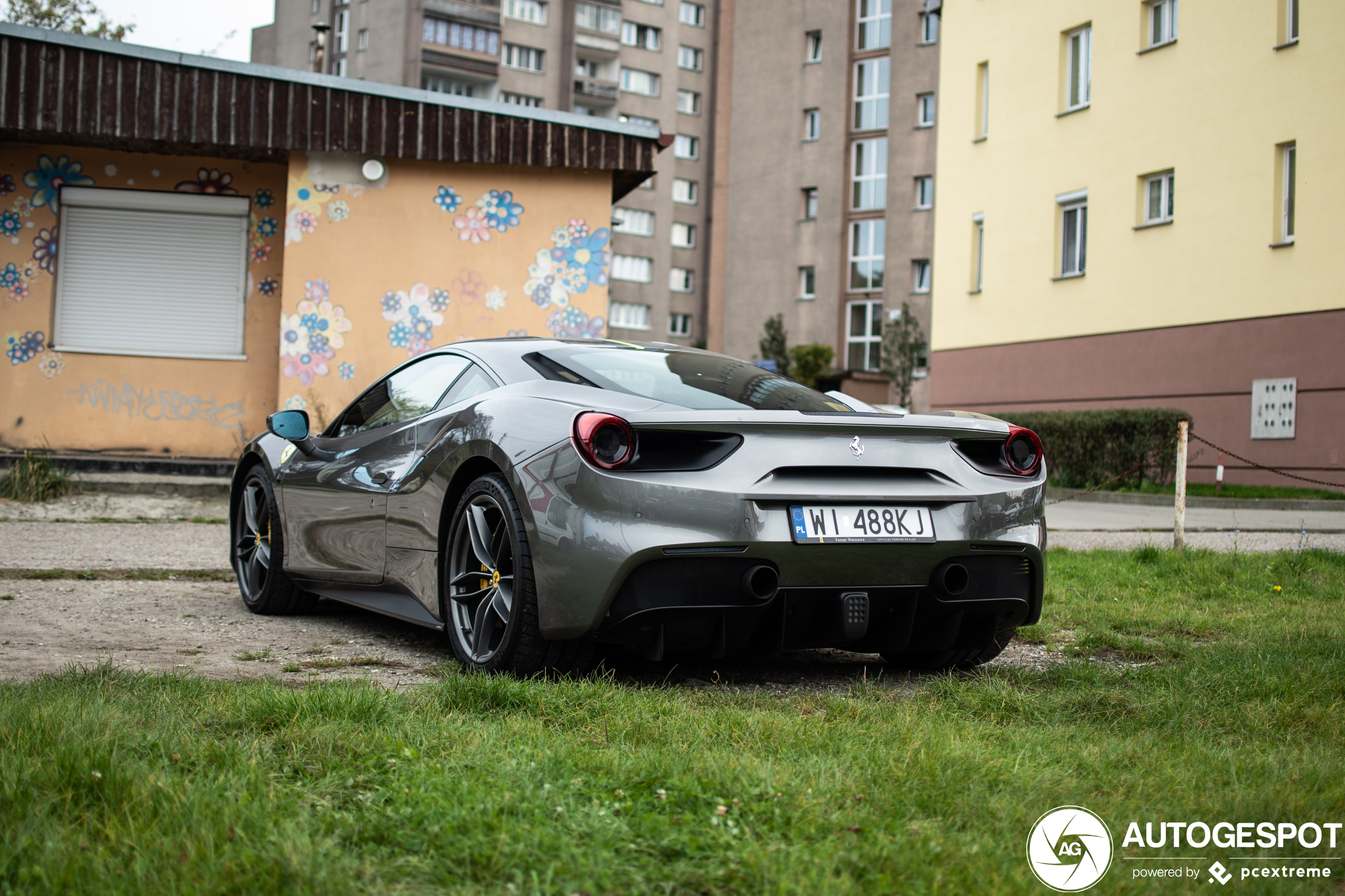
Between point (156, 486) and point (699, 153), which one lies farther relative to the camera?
point (699, 153)

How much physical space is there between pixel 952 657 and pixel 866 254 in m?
48.4

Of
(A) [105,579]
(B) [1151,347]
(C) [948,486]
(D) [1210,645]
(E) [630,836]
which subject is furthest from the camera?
(B) [1151,347]

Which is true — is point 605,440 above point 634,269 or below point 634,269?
below

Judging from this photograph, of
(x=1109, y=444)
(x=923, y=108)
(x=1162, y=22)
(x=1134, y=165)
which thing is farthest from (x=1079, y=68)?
(x=923, y=108)

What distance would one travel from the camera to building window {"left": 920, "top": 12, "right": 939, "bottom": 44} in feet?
164

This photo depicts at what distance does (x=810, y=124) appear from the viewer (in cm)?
5319

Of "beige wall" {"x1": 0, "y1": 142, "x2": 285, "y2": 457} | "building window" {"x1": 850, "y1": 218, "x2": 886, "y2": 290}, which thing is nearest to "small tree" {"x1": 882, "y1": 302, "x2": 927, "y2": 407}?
"building window" {"x1": 850, "y1": 218, "x2": 886, "y2": 290}

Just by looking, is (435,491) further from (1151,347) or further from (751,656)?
(1151,347)

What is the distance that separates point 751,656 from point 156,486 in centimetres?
853

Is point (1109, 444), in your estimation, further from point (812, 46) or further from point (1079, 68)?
point (812, 46)

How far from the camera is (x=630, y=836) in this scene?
2.15 m

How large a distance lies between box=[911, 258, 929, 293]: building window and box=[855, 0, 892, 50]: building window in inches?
374

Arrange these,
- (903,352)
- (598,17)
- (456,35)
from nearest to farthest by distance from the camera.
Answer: (903,352) → (456,35) → (598,17)

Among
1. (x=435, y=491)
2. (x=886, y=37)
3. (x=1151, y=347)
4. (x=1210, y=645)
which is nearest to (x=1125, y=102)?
(x=1151, y=347)
